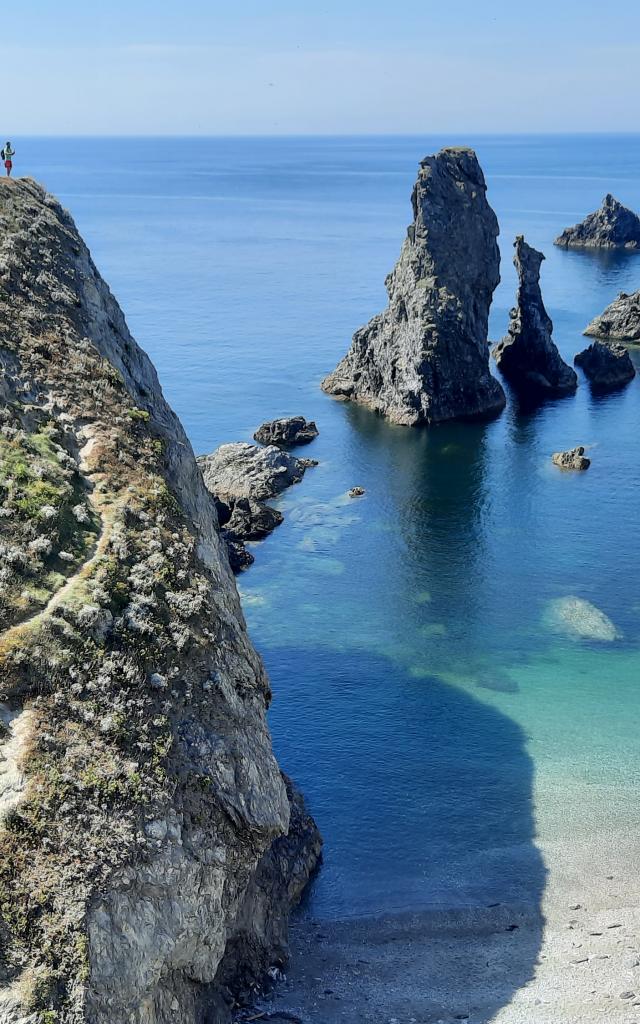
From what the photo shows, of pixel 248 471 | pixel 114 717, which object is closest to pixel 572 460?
pixel 248 471

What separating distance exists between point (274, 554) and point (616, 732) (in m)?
36.1

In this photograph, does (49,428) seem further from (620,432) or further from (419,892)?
(620,432)

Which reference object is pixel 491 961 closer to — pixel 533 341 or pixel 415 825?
pixel 415 825

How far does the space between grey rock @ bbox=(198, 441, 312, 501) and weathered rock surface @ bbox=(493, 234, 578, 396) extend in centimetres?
4333

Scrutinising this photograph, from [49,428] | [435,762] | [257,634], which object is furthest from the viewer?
[257,634]

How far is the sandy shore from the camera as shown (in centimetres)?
4203

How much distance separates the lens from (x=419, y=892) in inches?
1982

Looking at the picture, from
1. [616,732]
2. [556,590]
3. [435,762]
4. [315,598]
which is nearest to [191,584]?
[435,762]

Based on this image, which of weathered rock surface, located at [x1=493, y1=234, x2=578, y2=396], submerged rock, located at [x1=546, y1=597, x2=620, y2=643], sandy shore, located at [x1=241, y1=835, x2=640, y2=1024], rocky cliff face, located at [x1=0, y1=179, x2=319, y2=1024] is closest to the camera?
rocky cliff face, located at [x1=0, y1=179, x2=319, y2=1024]

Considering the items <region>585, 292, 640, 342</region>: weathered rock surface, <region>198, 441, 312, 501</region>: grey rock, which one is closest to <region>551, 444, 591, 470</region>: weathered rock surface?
<region>198, 441, 312, 501</region>: grey rock

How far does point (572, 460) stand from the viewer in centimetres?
10725

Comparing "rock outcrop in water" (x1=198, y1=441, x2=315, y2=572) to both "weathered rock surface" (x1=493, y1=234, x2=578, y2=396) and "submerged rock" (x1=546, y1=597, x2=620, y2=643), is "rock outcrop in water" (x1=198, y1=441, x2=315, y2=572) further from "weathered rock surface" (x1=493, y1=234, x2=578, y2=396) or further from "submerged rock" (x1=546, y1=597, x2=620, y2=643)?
"weathered rock surface" (x1=493, y1=234, x2=578, y2=396)

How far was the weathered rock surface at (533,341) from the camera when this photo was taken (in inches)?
5192

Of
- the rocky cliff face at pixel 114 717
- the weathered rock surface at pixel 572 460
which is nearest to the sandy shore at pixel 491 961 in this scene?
the rocky cliff face at pixel 114 717
